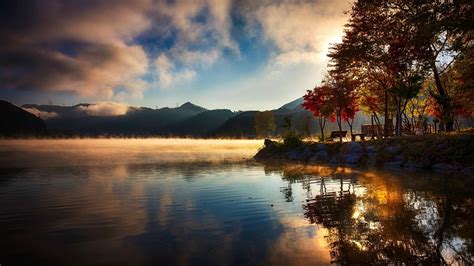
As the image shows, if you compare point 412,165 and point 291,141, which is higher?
point 291,141

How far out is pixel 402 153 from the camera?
73.4ft

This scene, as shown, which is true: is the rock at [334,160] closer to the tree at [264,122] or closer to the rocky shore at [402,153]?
the rocky shore at [402,153]

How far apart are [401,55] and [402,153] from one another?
9699mm

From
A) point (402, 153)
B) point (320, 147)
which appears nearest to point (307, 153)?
point (320, 147)

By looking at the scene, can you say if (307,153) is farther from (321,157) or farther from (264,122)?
(264,122)

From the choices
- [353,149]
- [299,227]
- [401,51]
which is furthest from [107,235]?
[401,51]

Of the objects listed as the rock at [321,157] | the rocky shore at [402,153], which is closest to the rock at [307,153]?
the rocky shore at [402,153]

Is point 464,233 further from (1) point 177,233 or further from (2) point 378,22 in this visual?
(2) point 378,22

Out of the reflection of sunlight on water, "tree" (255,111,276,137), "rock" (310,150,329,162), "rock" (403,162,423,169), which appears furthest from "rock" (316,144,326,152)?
"tree" (255,111,276,137)

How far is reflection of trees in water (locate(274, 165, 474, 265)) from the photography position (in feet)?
18.8

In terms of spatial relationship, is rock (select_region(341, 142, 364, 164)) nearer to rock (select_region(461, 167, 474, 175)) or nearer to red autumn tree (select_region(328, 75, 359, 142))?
red autumn tree (select_region(328, 75, 359, 142))

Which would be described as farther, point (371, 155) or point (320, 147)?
point (320, 147)

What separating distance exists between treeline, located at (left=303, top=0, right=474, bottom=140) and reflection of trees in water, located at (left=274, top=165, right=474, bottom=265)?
12.4 meters

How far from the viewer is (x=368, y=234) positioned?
22.8 ft
